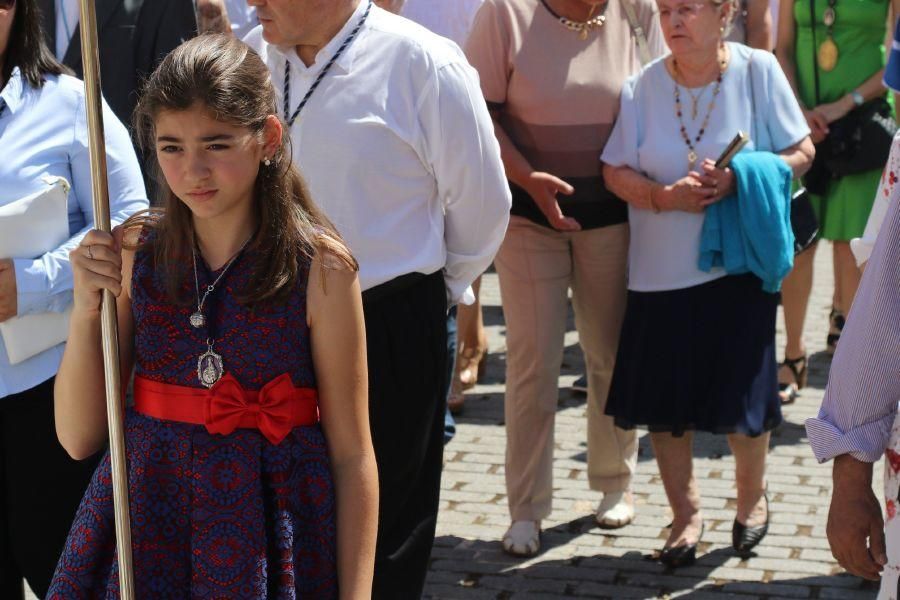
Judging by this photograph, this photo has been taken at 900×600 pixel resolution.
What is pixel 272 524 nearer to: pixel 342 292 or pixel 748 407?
pixel 342 292

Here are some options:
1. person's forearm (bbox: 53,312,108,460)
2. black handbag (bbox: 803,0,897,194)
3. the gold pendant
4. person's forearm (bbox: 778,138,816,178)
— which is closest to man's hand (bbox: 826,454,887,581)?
person's forearm (bbox: 53,312,108,460)

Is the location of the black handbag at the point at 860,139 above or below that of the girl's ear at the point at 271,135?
below

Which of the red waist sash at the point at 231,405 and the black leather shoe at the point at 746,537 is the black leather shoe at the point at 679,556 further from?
the red waist sash at the point at 231,405

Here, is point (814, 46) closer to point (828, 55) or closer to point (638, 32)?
point (828, 55)

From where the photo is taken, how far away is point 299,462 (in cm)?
301

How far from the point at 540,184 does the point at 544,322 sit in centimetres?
53

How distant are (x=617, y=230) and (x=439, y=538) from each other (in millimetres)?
1266

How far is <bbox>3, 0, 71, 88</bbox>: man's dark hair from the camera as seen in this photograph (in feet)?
13.0

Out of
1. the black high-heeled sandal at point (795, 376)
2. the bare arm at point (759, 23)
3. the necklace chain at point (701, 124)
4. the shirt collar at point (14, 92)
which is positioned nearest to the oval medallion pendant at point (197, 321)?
the shirt collar at point (14, 92)

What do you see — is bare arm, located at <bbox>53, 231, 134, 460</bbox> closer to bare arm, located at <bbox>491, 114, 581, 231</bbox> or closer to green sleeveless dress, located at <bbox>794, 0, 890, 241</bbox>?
bare arm, located at <bbox>491, 114, 581, 231</bbox>

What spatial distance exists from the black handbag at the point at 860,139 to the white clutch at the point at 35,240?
3866 mm

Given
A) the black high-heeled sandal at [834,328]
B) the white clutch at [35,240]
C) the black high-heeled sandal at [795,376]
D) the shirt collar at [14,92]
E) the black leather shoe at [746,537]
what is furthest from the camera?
the black high-heeled sandal at [834,328]

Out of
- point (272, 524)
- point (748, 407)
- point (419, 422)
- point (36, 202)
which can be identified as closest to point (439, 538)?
point (748, 407)

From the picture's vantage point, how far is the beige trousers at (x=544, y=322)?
5.38m
